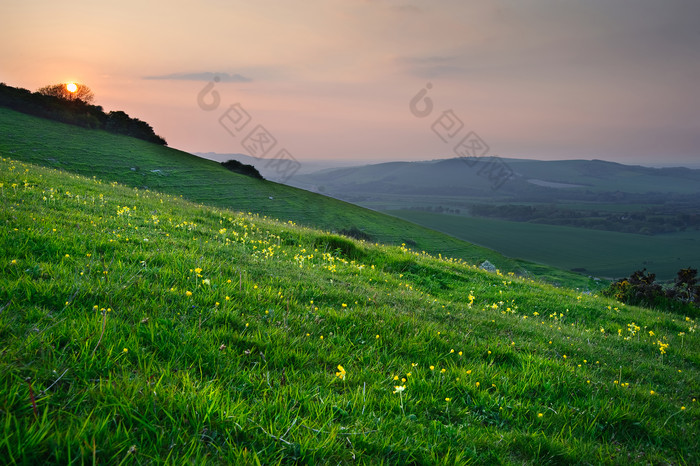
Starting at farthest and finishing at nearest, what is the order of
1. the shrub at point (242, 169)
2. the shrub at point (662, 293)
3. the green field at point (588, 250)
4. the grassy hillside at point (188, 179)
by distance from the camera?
the green field at point (588, 250) → the shrub at point (242, 169) → the grassy hillside at point (188, 179) → the shrub at point (662, 293)

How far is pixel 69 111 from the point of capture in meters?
58.3

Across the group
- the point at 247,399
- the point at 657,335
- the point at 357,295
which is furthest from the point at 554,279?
the point at 247,399

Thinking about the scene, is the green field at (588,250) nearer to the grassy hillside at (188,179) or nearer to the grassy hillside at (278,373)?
the grassy hillside at (188,179)

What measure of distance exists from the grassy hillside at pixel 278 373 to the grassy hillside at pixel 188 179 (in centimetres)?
4070

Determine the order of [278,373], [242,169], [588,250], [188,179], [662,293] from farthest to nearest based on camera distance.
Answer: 1. [588,250]
2. [242,169]
3. [188,179]
4. [662,293]
5. [278,373]

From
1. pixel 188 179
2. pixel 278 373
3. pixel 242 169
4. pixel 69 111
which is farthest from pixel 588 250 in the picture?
pixel 278 373

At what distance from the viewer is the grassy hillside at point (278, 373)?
8.95ft

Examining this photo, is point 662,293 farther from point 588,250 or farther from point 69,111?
point 588,250

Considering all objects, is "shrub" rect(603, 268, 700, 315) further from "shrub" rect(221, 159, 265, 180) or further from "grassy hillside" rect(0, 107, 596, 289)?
"shrub" rect(221, 159, 265, 180)

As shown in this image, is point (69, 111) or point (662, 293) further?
point (69, 111)

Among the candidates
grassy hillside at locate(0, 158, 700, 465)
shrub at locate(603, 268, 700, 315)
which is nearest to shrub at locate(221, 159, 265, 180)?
shrub at locate(603, 268, 700, 315)

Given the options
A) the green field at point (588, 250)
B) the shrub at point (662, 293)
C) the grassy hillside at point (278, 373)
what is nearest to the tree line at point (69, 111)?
the grassy hillside at point (278, 373)

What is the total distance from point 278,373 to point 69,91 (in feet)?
264

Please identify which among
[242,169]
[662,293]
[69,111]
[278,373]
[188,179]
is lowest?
[278,373]
